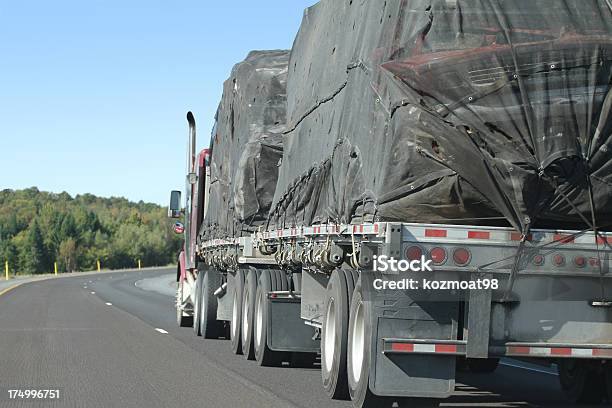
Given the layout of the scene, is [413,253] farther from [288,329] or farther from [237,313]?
[237,313]

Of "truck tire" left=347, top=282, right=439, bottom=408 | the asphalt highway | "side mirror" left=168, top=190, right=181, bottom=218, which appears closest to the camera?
"truck tire" left=347, top=282, right=439, bottom=408

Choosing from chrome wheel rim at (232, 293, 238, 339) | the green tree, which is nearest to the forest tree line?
the green tree

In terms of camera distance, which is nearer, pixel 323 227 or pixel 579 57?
pixel 579 57

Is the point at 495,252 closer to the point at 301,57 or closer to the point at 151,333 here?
the point at 301,57

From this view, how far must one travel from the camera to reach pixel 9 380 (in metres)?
13.0

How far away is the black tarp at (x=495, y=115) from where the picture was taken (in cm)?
934

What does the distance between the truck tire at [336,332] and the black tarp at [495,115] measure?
3.86 ft

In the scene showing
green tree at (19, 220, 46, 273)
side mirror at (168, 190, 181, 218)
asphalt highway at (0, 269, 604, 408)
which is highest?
side mirror at (168, 190, 181, 218)

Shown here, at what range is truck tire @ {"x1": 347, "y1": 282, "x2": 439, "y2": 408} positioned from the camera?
978 centimetres

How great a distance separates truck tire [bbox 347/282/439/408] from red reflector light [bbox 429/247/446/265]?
747 mm

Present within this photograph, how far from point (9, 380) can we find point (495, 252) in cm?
622

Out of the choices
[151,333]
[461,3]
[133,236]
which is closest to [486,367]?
[461,3]

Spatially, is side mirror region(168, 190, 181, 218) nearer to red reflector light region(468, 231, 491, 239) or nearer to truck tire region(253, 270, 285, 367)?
truck tire region(253, 270, 285, 367)

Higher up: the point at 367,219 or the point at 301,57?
the point at 301,57
